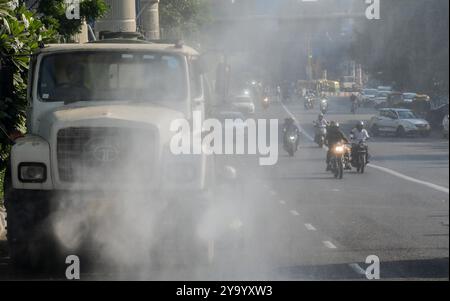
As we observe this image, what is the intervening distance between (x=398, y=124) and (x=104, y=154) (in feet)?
115

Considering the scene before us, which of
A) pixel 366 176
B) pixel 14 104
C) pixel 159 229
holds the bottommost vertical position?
pixel 366 176

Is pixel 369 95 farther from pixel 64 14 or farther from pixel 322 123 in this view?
pixel 64 14

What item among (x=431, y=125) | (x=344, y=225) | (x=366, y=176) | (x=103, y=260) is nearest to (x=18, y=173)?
(x=103, y=260)

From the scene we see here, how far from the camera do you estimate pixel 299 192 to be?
2644cm

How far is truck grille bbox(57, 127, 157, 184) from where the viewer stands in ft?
38.1

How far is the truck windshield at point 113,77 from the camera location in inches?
510

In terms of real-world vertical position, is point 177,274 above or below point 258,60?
below

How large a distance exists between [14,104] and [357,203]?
426 inches

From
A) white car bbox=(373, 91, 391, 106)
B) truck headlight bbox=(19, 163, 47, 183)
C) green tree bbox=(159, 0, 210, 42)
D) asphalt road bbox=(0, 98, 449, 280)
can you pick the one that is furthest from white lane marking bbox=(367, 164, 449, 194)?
green tree bbox=(159, 0, 210, 42)

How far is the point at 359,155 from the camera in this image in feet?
105

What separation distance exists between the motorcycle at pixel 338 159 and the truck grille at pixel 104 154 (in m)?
18.7

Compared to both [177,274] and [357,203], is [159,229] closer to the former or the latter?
[177,274]

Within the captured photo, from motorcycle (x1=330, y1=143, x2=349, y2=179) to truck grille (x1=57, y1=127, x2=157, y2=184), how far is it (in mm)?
18710

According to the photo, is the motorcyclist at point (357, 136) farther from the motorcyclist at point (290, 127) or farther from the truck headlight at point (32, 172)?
the truck headlight at point (32, 172)
